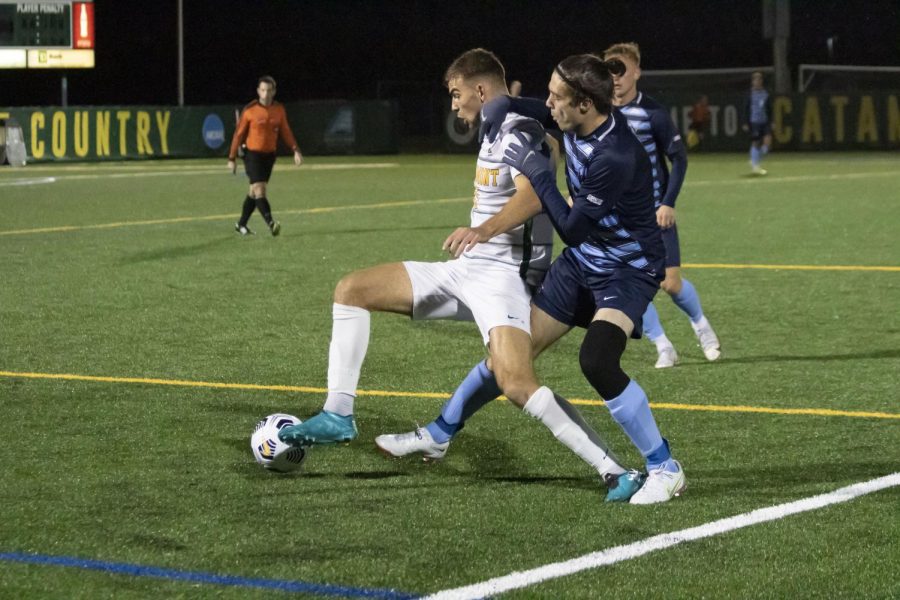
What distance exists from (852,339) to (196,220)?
12.2 m

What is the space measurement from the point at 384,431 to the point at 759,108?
88.8ft

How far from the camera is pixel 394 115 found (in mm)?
45812

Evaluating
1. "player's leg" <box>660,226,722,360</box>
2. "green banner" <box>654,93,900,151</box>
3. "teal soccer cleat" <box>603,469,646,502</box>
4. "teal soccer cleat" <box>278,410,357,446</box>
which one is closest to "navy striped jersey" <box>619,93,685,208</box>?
"player's leg" <box>660,226,722,360</box>

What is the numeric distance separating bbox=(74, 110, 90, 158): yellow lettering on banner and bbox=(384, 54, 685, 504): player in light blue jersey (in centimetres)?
3590

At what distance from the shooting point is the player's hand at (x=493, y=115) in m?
6.47

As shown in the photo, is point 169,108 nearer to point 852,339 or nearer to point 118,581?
point 852,339

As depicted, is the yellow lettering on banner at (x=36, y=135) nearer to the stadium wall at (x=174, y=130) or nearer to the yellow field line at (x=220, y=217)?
the stadium wall at (x=174, y=130)

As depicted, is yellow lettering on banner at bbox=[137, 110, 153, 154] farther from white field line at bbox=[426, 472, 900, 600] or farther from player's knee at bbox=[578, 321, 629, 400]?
white field line at bbox=[426, 472, 900, 600]

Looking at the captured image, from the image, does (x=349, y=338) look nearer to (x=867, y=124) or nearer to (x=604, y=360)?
(x=604, y=360)

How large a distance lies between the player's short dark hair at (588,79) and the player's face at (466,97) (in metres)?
0.60

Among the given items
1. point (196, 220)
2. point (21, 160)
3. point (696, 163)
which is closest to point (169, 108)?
point (21, 160)

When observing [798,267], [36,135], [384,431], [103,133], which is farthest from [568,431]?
[103,133]

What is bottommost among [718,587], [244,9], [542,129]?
[718,587]

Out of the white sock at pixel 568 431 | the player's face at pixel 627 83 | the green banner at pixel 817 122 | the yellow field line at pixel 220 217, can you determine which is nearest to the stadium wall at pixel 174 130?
the green banner at pixel 817 122
